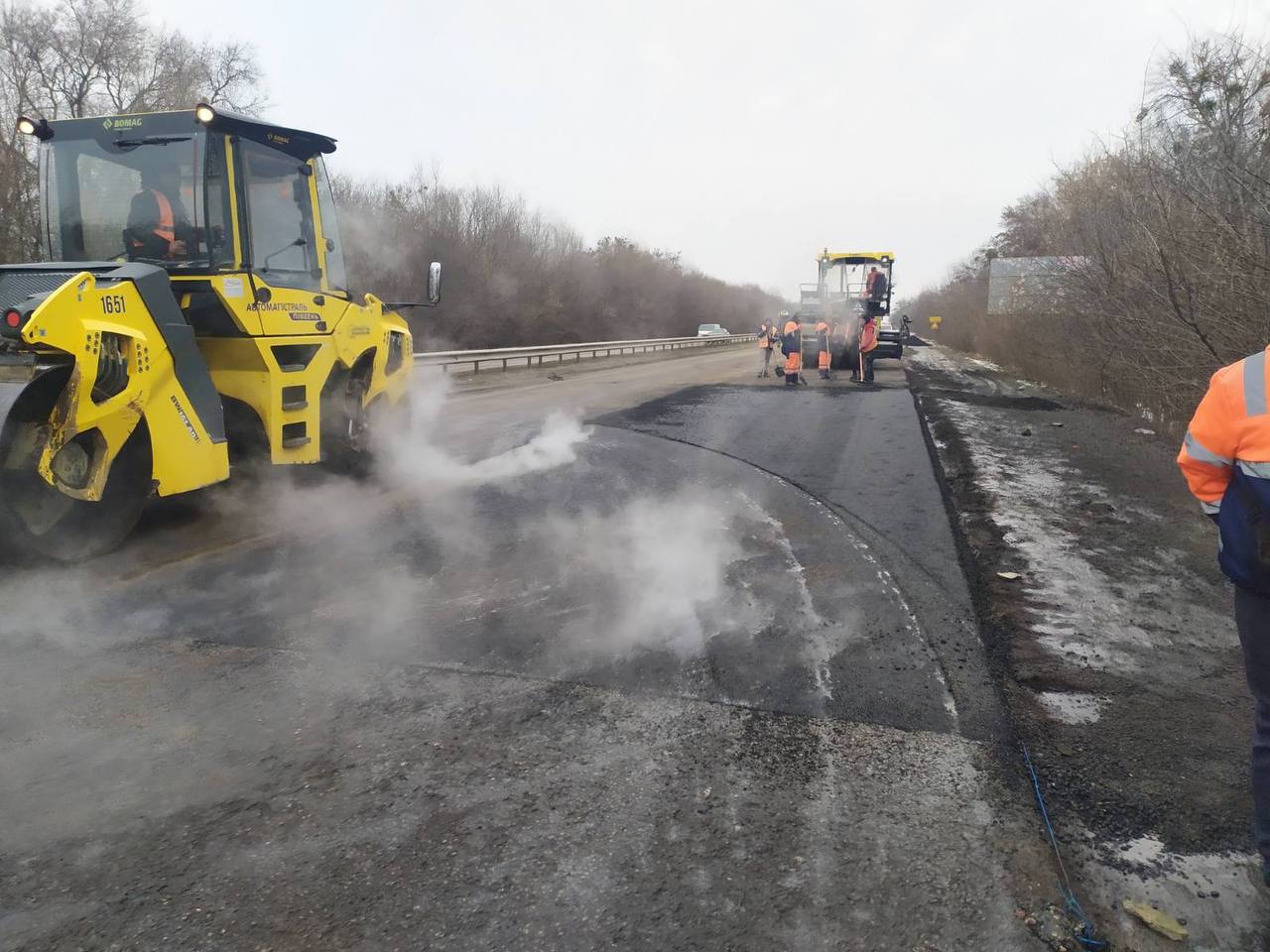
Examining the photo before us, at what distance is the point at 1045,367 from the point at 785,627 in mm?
18922

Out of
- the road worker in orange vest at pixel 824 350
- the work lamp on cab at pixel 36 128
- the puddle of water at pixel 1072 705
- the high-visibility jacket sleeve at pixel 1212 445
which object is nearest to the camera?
the high-visibility jacket sleeve at pixel 1212 445

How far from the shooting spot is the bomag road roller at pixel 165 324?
4988mm

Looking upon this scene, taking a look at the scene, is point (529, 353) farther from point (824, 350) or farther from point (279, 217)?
point (279, 217)

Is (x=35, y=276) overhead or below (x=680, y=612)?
overhead

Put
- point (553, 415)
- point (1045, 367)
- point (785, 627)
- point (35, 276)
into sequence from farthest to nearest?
point (1045, 367), point (553, 415), point (35, 276), point (785, 627)

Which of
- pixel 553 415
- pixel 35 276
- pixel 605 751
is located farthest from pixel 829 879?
pixel 553 415

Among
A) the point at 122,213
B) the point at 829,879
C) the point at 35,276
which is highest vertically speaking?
the point at 122,213

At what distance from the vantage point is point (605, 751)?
3189 millimetres

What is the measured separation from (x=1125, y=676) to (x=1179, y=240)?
7.76 m

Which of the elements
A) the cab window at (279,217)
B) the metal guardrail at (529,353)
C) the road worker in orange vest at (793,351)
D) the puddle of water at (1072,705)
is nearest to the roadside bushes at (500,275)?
the metal guardrail at (529,353)

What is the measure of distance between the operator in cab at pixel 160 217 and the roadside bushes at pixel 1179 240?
9.01m

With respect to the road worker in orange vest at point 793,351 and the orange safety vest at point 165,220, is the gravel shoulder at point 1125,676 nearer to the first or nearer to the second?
the orange safety vest at point 165,220

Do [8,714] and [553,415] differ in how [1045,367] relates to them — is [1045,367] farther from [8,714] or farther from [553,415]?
[8,714]

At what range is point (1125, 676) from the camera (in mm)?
3955
